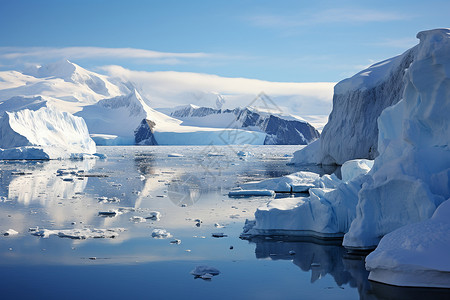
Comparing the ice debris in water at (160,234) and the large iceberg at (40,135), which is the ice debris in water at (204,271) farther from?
the large iceberg at (40,135)

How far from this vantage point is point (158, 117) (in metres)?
108

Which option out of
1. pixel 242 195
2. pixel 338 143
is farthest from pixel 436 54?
pixel 338 143

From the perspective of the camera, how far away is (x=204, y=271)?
23.9 ft

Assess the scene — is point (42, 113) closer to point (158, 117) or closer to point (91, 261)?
point (91, 261)

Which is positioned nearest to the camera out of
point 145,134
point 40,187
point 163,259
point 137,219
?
point 163,259

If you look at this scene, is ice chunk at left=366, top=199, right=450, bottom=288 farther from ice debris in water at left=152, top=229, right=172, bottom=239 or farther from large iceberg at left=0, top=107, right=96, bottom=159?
large iceberg at left=0, top=107, right=96, bottom=159

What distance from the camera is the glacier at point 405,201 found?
6558 mm

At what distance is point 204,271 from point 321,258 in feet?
6.88

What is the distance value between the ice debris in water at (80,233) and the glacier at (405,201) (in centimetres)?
260

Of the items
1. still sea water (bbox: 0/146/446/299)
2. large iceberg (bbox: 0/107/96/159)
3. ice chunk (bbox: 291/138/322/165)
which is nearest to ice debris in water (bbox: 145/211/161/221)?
still sea water (bbox: 0/146/446/299)

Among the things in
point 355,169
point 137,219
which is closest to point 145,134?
point 355,169

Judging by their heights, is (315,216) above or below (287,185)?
above

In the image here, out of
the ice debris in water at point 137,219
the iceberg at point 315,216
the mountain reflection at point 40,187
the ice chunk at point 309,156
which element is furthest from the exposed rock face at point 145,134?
the iceberg at point 315,216

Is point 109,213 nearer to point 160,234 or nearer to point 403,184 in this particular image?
point 160,234
